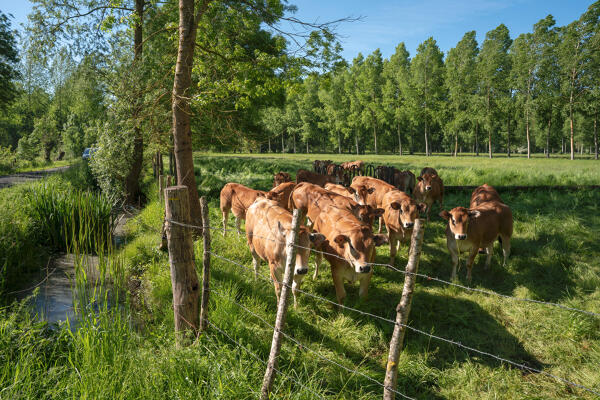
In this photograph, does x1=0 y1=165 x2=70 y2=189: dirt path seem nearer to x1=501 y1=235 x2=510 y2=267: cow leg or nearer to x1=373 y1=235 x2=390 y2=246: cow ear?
x1=373 y1=235 x2=390 y2=246: cow ear

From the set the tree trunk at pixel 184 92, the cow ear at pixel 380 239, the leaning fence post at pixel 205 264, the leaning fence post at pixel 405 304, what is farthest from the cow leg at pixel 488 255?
the tree trunk at pixel 184 92

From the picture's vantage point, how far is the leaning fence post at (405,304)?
7.93 ft

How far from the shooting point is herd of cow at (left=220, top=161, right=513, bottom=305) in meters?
5.43

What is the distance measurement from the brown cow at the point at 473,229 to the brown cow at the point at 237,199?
187 inches

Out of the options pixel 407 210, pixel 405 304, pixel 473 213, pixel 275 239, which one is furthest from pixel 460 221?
pixel 405 304

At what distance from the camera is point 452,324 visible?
5414 millimetres

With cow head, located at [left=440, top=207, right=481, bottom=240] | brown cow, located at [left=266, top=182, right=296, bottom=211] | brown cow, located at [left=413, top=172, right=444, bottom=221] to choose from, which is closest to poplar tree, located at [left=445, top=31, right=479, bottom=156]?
brown cow, located at [left=413, top=172, right=444, bottom=221]

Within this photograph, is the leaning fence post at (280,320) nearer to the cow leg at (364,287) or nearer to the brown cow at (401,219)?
the cow leg at (364,287)

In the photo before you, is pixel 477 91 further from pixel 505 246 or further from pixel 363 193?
pixel 505 246

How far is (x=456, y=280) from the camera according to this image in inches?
264

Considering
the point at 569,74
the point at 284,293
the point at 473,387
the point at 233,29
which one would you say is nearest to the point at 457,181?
the point at 233,29

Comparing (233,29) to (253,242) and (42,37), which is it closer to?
(42,37)

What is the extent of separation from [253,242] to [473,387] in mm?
4186

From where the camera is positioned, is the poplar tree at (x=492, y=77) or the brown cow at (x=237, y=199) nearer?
the brown cow at (x=237, y=199)
